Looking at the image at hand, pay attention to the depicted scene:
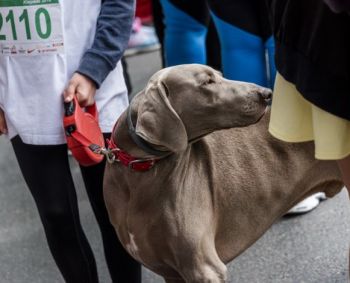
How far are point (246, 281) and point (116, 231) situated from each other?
68 cm

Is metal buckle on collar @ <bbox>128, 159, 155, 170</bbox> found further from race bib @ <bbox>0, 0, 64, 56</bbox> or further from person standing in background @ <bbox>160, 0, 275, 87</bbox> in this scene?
person standing in background @ <bbox>160, 0, 275, 87</bbox>

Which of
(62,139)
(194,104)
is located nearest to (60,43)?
(62,139)

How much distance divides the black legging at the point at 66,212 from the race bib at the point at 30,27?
27 cm

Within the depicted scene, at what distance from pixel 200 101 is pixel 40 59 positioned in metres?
0.44

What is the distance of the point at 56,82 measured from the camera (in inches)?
75.3

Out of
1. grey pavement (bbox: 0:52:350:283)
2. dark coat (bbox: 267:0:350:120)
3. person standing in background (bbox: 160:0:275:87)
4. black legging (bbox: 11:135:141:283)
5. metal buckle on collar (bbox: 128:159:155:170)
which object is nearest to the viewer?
dark coat (bbox: 267:0:350:120)

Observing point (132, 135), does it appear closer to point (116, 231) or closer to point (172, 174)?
point (172, 174)

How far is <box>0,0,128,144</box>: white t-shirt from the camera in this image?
1.88m

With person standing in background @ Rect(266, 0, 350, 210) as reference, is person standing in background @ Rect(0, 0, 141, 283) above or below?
below

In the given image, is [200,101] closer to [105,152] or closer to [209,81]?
[209,81]

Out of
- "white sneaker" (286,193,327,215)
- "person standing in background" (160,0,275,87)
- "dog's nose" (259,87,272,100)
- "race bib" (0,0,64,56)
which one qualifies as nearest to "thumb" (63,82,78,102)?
"race bib" (0,0,64,56)

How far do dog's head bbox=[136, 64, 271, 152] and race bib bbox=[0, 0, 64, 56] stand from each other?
0.98 feet

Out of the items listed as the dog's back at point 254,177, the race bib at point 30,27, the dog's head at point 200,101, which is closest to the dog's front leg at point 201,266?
the dog's back at point 254,177

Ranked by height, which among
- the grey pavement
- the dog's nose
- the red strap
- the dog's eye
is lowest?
the grey pavement
